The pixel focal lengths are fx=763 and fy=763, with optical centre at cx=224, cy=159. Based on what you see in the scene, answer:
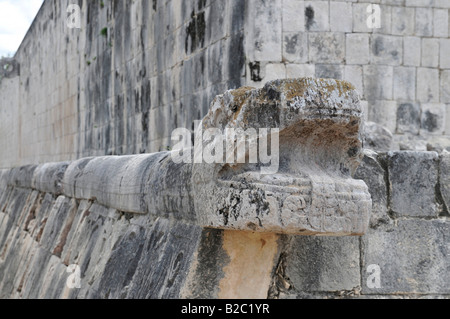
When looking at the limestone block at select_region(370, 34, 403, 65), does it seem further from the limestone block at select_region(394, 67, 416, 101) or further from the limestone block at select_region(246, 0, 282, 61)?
the limestone block at select_region(246, 0, 282, 61)

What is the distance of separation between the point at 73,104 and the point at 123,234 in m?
13.6

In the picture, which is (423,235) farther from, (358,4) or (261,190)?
(358,4)

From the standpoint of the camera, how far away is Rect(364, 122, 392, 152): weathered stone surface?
770 centimetres

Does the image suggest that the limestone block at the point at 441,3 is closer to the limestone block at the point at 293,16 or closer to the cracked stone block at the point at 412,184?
the limestone block at the point at 293,16

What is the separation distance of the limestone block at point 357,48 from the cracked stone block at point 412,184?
5.63m

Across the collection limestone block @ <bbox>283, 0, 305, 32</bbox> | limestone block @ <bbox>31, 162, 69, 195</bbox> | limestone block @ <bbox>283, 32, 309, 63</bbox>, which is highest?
limestone block @ <bbox>283, 0, 305, 32</bbox>

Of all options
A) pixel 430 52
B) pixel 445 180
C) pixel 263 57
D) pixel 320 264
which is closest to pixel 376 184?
pixel 445 180

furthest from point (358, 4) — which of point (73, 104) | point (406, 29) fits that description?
point (73, 104)

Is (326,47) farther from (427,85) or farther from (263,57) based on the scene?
(427,85)

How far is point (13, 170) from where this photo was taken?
9.89 meters

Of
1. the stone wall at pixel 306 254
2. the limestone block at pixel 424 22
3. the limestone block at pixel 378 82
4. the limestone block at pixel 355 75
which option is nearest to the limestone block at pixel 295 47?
the limestone block at pixel 355 75

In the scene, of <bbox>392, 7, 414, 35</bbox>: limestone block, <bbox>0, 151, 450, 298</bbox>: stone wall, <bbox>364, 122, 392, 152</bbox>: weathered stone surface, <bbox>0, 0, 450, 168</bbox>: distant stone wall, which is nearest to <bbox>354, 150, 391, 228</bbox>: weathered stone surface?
<bbox>0, 151, 450, 298</bbox>: stone wall

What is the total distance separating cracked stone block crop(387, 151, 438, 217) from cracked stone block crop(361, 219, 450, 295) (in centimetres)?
5

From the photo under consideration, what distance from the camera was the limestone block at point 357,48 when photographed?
346 inches
